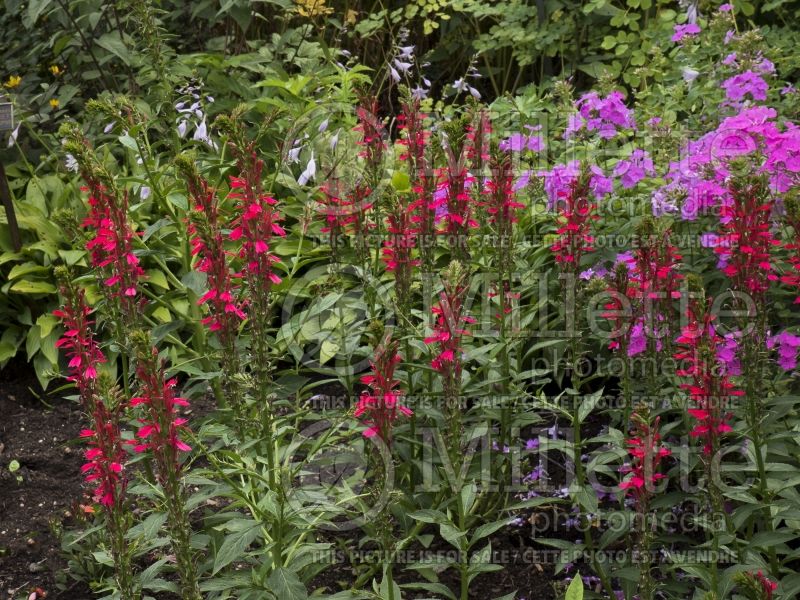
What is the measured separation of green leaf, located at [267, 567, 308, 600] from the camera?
2098 mm

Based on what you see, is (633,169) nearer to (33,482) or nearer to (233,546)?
(233,546)

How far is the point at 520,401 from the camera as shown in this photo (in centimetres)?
291

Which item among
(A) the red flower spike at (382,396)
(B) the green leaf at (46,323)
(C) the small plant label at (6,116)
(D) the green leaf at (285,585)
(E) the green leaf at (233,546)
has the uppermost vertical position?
(C) the small plant label at (6,116)

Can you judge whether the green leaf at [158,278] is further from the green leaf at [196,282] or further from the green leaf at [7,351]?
the green leaf at [196,282]

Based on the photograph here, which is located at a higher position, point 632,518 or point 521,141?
point 521,141

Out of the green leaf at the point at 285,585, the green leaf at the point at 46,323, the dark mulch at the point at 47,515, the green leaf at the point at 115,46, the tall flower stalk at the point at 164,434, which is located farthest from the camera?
the green leaf at the point at 115,46

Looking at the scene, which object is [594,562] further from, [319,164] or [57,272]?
[319,164]

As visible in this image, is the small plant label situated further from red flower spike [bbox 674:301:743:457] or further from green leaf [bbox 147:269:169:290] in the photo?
red flower spike [bbox 674:301:743:457]

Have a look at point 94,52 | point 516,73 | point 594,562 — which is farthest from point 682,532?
point 516,73

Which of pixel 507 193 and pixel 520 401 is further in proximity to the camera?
pixel 520 401

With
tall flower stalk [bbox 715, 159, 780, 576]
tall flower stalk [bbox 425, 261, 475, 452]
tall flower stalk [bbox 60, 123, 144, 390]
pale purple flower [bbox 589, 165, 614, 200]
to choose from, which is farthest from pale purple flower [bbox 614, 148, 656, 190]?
tall flower stalk [bbox 60, 123, 144, 390]

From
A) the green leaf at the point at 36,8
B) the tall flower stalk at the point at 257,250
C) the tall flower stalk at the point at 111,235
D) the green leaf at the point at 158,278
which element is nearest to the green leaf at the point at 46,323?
the green leaf at the point at 158,278

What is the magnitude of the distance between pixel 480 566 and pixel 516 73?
5064 mm

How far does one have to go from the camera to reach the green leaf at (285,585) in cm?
210
